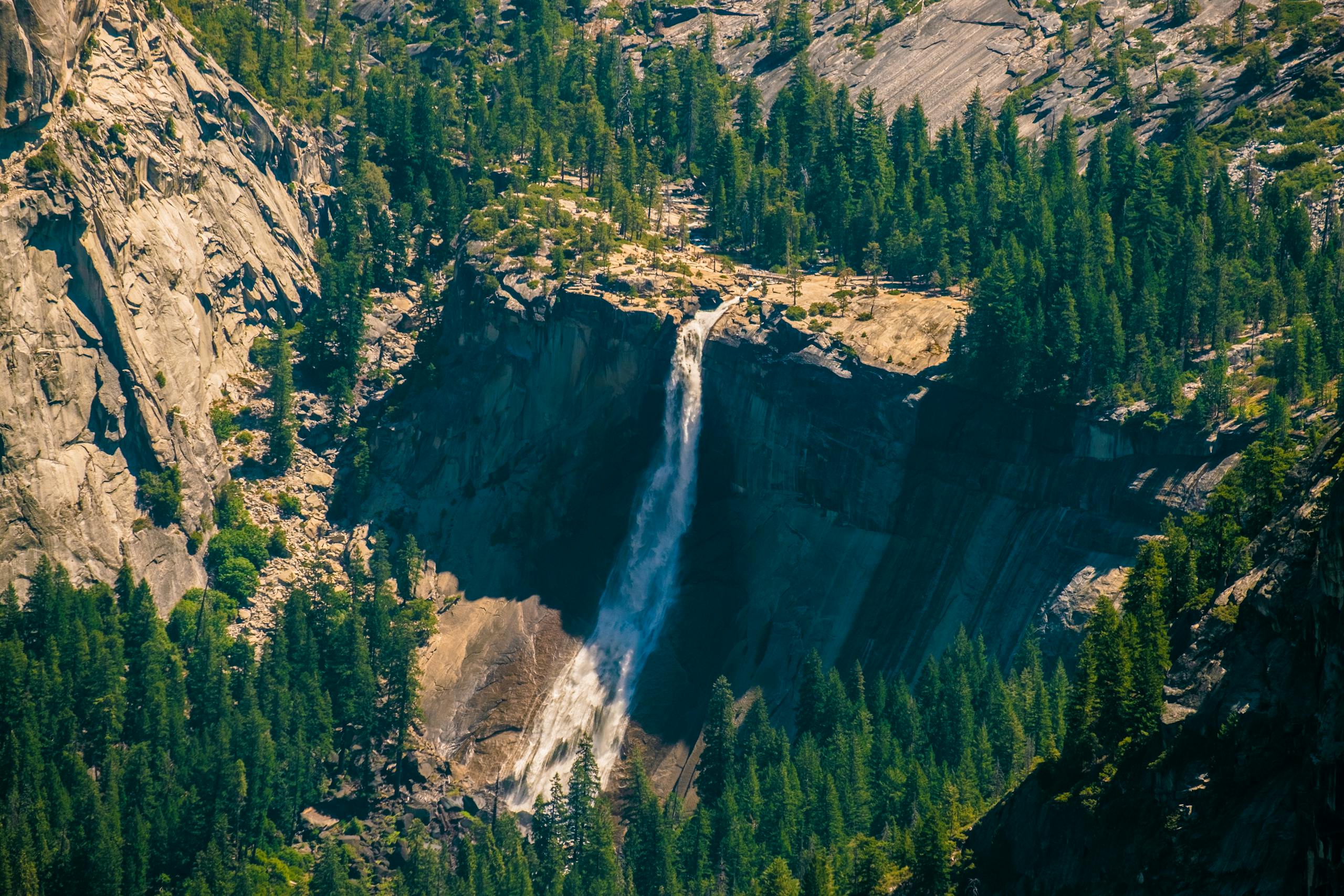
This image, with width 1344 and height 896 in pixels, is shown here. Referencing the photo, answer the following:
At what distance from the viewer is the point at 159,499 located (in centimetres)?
16850

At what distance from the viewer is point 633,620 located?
547 ft

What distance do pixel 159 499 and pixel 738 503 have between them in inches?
1935

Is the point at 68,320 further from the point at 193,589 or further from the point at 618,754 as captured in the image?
the point at 618,754

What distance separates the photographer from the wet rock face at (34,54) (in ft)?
540

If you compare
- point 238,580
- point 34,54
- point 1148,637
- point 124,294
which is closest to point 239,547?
point 238,580

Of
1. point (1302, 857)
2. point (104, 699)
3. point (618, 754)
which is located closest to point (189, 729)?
point (104, 699)

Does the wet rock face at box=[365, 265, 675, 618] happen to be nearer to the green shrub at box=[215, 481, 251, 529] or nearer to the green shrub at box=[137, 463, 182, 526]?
the green shrub at box=[215, 481, 251, 529]

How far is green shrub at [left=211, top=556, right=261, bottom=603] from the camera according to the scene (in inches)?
6639

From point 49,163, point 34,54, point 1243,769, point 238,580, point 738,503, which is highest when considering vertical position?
point 34,54

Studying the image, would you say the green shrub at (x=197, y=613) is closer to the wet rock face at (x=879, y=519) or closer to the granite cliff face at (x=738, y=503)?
the granite cliff face at (x=738, y=503)

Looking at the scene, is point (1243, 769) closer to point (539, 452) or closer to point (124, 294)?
point (539, 452)

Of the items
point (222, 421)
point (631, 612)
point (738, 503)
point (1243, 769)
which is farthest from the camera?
point (222, 421)

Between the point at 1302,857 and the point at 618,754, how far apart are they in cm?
9265

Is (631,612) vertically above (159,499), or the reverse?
(159,499)
